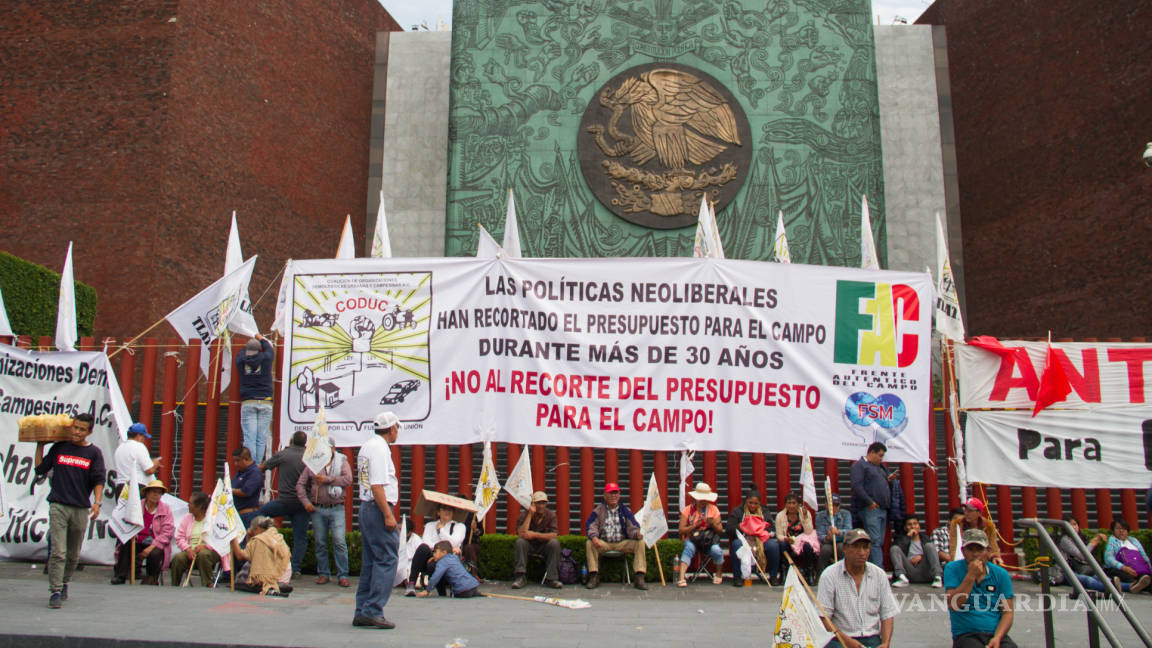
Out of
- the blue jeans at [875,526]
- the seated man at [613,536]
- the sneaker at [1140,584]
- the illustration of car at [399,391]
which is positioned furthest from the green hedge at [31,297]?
the sneaker at [1140,584]

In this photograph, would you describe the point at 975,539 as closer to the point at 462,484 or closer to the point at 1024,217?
the point at 462,484

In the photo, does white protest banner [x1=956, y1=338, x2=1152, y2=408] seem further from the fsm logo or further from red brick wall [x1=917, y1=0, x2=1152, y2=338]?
red brick wall [x1=917, y1=0, x2=1152, y2=338]

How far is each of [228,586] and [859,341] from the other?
24.3 ft

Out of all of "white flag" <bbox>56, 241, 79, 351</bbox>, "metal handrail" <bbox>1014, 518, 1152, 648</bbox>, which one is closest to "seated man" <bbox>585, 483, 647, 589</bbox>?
"metal handrail" <bbox>1014, 518, 1152, 648</bbox>

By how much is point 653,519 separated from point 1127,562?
5.58 meters

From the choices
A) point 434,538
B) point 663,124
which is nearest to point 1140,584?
point 434,538

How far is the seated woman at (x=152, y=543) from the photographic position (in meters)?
10.4

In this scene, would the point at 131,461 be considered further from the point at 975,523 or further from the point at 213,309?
the point at 975,523

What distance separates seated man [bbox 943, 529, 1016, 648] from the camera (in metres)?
6.86

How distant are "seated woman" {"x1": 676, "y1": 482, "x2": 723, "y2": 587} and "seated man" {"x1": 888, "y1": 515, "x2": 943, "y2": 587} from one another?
2089 millimetres

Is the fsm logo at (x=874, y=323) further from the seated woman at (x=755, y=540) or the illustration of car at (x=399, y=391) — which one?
the illustration of car at (x=399, y=391)

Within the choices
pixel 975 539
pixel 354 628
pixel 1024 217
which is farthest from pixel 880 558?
pixel 1024 217

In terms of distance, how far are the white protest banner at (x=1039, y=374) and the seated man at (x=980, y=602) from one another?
209 inches

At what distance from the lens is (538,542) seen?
11.3m
